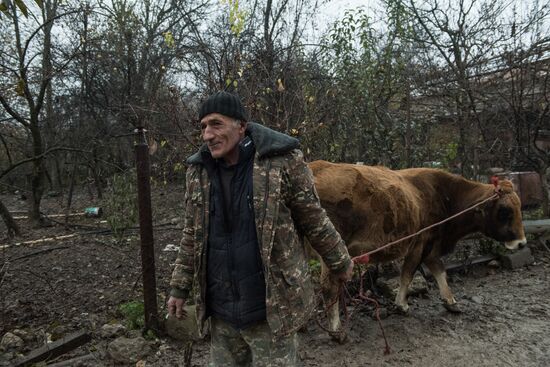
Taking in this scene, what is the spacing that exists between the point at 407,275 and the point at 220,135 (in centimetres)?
377

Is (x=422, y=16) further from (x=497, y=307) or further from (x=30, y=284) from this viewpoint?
(x=30, y=284)

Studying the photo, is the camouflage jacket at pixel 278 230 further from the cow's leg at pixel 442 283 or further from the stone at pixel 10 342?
the cow's leg at pixel 442 283

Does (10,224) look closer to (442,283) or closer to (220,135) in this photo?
(220,135)

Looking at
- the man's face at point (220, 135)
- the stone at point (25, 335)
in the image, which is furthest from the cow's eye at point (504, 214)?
the stone at point (25, 335)

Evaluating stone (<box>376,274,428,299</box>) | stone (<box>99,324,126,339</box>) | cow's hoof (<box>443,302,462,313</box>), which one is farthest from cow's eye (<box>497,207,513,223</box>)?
stone (<box>99,324,126,339</box>)

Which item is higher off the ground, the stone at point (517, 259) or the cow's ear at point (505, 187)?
the cow's ear at point (505, 187)

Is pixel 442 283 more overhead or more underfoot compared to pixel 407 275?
more underfoot

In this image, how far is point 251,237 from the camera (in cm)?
230

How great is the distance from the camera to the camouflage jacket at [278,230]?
2240mm

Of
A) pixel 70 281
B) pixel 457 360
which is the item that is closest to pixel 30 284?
pixel 70 281

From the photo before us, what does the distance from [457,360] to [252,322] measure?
279cm

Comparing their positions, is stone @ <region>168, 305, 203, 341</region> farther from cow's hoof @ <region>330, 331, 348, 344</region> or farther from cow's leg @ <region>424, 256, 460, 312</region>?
cow's leg @ <region>424, 256, 460, 312</region>

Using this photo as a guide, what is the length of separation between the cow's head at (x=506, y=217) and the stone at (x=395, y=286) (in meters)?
1.17

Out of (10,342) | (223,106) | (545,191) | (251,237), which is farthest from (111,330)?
(545,191)
